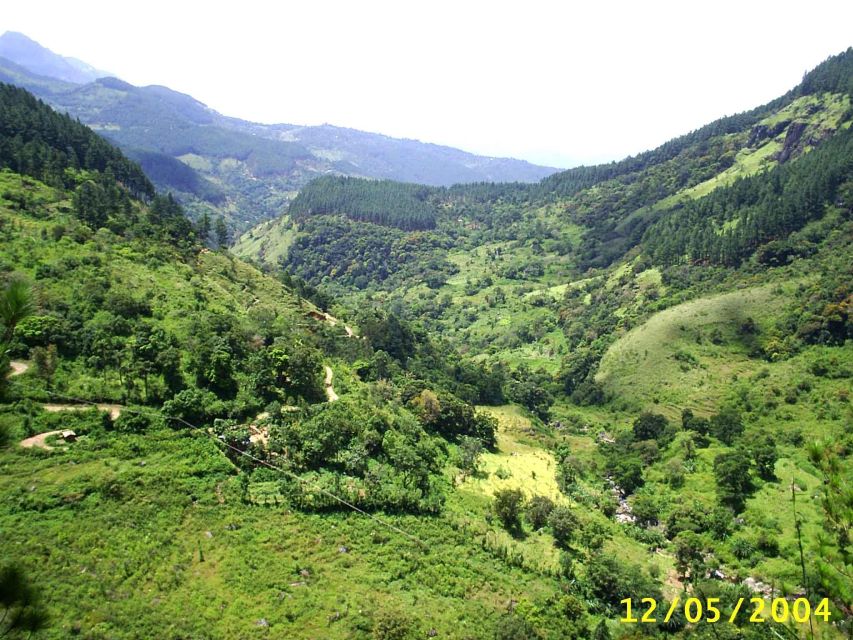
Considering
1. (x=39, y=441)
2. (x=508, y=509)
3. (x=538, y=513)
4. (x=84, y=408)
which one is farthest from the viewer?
(x=538, y=513)

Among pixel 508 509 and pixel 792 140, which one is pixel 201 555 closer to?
pixel 508 509

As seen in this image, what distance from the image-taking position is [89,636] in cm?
2219

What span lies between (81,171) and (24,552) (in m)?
77.4

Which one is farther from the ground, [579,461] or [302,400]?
[302,400]

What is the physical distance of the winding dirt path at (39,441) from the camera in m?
32.0

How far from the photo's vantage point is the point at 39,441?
32781 mm

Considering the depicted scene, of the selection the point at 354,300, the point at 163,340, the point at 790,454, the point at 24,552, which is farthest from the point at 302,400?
the point at 354,300

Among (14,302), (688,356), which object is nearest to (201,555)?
(14,302)

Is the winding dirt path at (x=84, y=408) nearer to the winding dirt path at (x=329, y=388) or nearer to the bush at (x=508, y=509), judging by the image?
the winding dirt path at (x=329, y=388)

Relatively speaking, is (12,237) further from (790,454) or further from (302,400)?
(790,454)

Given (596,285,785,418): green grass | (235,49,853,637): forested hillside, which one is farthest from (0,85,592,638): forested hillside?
(596,285,785,418): green grass

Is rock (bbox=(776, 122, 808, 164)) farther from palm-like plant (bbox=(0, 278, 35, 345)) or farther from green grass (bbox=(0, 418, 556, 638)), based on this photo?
palm-like plant (bbox=(0, 278, 35, 345))

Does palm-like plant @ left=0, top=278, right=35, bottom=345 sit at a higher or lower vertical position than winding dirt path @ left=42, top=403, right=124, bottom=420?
higher

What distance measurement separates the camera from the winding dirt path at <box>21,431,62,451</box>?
1258 inches
